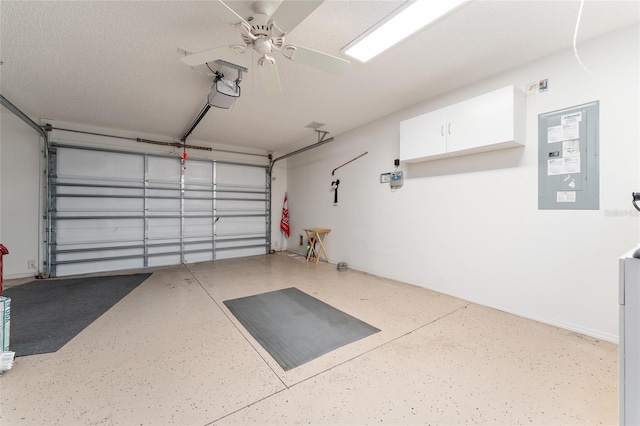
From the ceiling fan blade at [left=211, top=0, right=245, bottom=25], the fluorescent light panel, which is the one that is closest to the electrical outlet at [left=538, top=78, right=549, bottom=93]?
the fluorescent light panel

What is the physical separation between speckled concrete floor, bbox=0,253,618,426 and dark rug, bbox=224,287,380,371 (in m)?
0.10

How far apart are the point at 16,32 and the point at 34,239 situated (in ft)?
11.8

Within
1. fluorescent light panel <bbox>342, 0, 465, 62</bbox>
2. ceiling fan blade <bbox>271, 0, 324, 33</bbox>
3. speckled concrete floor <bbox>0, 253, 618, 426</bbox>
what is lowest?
speckled concrete floor <bbox>0, 253, 618, 426</bbox>

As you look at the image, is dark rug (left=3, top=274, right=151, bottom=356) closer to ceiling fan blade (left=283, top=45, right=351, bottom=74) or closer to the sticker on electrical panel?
ceiling fan blade (left=283, top=45, right=351, bottom=74)

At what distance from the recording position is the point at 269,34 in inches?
69.2

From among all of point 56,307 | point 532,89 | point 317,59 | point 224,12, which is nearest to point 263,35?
point 224,12

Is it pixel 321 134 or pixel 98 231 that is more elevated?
pixel 321 134

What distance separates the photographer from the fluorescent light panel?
1826mm

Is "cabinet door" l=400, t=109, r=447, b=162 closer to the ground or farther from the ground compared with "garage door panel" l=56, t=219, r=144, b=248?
farther from the ground

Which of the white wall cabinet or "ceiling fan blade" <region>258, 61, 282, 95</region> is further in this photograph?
the white wall cabinet

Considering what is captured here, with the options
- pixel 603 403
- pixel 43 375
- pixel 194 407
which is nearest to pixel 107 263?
pixel 43 375

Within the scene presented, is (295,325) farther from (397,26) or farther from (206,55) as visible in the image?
(397,26)

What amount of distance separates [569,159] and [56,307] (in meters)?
5.82

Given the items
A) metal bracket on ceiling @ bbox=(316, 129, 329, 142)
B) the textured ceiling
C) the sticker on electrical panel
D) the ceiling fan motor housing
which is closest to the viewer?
the ceiling fan motor housing
